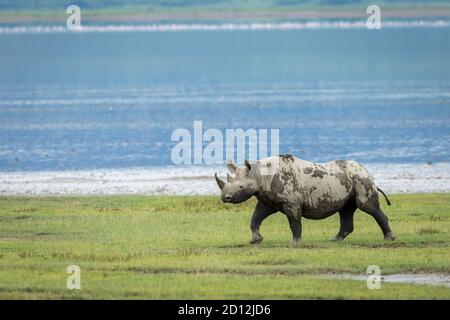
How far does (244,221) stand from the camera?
27984 millimetres

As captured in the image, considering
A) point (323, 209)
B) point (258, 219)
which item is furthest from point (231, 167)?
point (323, 209)

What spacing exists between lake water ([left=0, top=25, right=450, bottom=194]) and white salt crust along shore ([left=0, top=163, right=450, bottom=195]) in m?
0.14

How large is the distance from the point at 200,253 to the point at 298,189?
1.95m

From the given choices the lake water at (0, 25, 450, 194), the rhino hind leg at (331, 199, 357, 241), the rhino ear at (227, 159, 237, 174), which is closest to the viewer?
the rhino ear at (227, 159, 237, 174)

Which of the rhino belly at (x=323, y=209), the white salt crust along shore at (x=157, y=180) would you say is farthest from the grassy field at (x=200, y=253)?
the white salt crust along shore at (x=157, y=180)

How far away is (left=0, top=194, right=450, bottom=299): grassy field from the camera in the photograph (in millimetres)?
20156

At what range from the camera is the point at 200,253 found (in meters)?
23.4

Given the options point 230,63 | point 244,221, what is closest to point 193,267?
point 244,221

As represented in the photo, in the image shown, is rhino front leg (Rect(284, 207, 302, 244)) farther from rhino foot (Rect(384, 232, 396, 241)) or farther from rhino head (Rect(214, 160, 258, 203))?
rhino foot (Rect(384, 232, 396, 241))

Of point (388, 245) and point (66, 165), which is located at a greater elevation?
point (66, 165)

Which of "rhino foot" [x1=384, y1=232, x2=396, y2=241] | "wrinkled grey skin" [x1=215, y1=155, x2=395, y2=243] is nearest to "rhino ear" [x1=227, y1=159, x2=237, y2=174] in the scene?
"wrinkled grey skin" [x1=215, y1=155, x2=395, y2=243]
